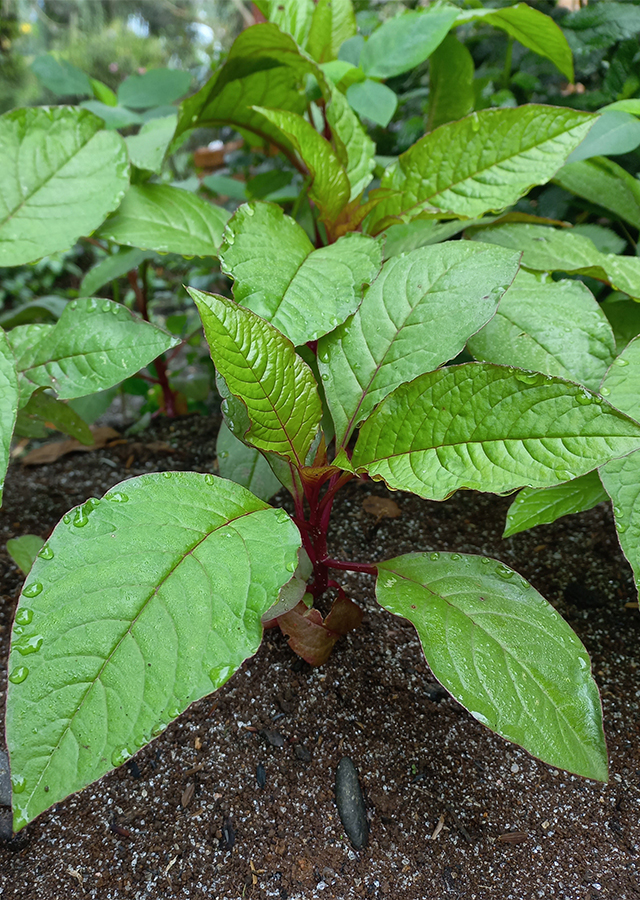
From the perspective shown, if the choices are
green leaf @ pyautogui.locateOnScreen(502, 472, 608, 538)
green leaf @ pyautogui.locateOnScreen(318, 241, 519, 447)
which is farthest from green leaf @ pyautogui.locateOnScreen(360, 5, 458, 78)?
green leaf @ pyautogui.locateOnScreen(502, 472, 608, 538)

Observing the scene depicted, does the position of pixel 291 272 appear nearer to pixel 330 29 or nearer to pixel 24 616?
pixel 24 616

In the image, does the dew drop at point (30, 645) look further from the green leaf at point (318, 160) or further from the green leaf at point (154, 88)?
the green leaf at point (154, 88)

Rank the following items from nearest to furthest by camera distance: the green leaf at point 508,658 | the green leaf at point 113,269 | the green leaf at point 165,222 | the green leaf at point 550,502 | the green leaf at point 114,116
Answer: the green leaf at point 508,658, the green leaf at point 550,502, the green leaf at point 165,222, the green leaf at point 113,269, the green leaf at point 114,116

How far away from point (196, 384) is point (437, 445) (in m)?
1.12

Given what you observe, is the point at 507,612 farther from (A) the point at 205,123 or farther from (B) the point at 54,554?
(A) the point at 205,123

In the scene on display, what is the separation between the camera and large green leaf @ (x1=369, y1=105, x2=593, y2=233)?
3.07 feet

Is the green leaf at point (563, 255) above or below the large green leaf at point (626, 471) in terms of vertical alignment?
above

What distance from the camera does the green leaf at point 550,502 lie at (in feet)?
2.71

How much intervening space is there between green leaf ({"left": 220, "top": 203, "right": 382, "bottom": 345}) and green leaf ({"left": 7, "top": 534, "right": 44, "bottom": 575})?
1.88 ft

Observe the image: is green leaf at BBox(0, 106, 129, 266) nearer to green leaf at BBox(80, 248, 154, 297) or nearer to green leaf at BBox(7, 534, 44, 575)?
green leaf at BBox(80, 248, 154, 297)

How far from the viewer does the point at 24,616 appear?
563mm

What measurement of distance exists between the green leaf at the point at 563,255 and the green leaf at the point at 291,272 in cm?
29

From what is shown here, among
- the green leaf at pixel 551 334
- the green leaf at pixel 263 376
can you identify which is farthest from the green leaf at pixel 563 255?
the green leaf at pixel 263 376

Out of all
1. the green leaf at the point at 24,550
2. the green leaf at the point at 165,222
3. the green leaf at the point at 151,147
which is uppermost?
the green leaf at the point at 151,147
